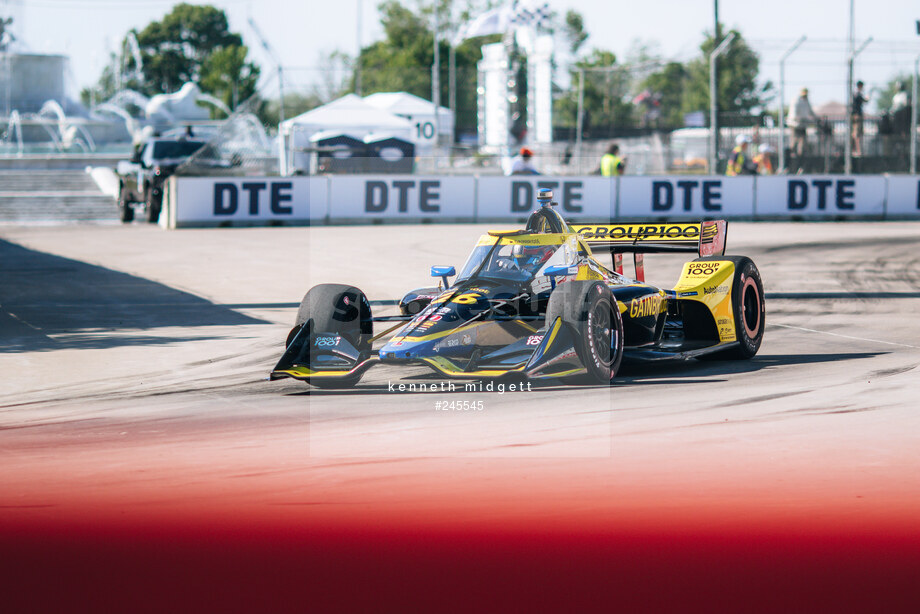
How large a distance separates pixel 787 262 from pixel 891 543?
1425cm

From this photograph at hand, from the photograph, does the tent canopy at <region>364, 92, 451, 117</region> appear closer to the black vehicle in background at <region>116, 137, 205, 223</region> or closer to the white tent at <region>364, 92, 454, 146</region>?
the white tent at <region>364, 92, 454, 146</region>

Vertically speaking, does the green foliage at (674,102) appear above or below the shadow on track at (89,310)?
above

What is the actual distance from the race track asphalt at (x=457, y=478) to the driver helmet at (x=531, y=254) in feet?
3.27

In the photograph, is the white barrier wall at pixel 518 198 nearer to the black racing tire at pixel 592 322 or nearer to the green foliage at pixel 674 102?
the black racing tire at pixel 592 322

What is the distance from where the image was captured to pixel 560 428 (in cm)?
726

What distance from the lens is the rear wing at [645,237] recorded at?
10406 mm

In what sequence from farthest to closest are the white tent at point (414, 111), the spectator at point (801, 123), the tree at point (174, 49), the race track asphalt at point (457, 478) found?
the tree at point (174, 49), the white tent at point (414, 111), the spectator at point (801, 123), the race track asphalt at point (457, 478)

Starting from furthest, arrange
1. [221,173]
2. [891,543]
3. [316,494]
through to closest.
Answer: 1. [221,173]
2. [316,494]
3. [891,543]

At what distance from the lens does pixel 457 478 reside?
20.2 feet

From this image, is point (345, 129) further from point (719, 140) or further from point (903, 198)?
point (903, 198)

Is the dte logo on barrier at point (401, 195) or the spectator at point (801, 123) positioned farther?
the spectator at point (801, 123)

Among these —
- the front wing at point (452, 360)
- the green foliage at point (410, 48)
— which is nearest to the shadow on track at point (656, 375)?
the front wing at point (452, 360)

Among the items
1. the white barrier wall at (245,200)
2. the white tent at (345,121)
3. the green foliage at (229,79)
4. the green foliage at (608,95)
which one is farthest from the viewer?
the green foliage at (229,79)

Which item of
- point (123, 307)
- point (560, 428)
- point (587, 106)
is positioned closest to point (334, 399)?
point (560, 428)
